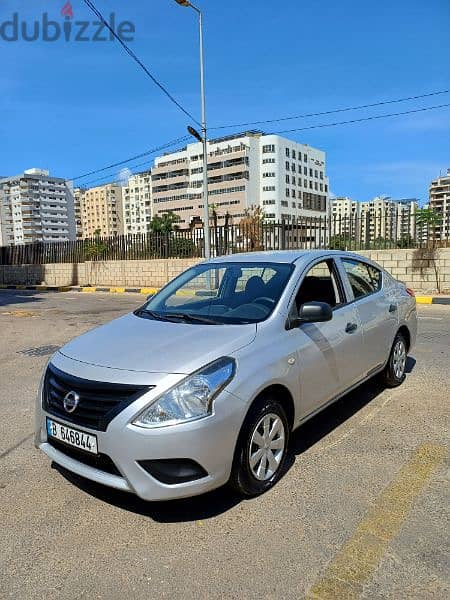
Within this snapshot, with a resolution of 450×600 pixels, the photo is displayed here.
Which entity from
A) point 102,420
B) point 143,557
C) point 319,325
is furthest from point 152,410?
point 319,325

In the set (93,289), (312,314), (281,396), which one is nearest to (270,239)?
(93,289)

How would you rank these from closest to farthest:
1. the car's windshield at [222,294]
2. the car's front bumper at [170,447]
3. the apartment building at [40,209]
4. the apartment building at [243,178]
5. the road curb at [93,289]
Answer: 1. the car's front bumper at [170,447]
2. the car's windshield at [222,294]
3. the road curb at [93,289]
4. the apartment building at [243,178]
5. the apartment building at [40,209]

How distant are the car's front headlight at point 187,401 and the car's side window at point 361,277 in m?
2.13

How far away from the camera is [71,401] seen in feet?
8.73

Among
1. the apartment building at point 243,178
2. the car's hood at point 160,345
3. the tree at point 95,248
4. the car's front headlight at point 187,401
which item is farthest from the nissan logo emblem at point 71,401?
the apartment building at point 243,178

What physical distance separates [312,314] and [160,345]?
1.09 metres

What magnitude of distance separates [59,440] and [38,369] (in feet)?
12.4

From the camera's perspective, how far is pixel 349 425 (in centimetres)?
394

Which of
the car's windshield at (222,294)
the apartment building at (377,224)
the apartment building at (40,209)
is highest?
the apartment building at (40,209)

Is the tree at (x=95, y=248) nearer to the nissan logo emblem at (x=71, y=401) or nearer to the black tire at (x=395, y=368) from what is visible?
the black tire at (x=395, y=368)

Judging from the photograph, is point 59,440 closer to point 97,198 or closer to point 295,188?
point 295,188

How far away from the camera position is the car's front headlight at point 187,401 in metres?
2.42

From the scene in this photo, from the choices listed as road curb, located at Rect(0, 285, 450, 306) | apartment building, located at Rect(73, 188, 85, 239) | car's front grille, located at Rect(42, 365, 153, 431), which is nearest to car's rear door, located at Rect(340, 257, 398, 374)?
car's front grille, located at Rect(42, 365, 153, 431)

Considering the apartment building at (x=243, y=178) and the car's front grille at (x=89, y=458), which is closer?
the car's front grille at (x=89, y=458)
